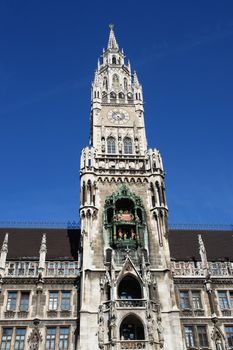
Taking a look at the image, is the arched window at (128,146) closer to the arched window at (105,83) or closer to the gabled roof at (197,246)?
the arched window at (105,83)

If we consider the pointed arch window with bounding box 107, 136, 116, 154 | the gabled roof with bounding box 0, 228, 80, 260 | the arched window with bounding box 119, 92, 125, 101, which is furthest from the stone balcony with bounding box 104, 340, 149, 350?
the arched window with bounding box 119, 92, 125, 101

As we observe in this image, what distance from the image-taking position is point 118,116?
48188 mm

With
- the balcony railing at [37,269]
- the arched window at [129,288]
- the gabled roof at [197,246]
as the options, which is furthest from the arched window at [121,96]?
the arched window at [129,288]

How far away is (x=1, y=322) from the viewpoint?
33.1 meters

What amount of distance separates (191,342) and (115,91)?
103 ft

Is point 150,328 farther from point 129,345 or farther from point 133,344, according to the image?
point 129,345

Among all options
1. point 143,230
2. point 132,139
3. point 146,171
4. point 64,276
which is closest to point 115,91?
point 132,139

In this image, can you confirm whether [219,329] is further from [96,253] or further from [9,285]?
[9,285]

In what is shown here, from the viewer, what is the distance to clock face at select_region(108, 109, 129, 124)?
157 feet

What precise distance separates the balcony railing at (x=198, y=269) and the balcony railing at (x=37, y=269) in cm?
942

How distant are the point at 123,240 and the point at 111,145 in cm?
1292

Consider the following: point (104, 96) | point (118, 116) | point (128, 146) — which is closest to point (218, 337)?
point (128, 146)

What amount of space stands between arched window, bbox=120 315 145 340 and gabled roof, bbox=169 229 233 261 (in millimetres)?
7550

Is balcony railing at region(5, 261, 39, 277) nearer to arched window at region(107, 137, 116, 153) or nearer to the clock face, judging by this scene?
arched window at region(107, 137, 116, 153)
